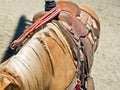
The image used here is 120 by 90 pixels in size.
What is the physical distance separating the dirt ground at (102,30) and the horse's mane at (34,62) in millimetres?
3266

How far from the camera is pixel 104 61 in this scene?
642 centimetres

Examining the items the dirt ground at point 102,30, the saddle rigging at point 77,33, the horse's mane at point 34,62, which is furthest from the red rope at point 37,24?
the dirt ground at point 102,30

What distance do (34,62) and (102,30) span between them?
213 inches

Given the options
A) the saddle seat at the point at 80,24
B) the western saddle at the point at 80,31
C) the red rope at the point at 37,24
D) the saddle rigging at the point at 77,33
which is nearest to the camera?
the red rope at the point at 37,24

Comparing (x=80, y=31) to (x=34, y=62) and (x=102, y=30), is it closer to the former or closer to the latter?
(x=34, y=62)

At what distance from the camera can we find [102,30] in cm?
761

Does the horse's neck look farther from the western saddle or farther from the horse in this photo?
the western saddle

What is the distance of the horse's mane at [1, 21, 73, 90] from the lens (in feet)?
7.11

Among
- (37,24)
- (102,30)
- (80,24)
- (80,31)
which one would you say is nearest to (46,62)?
(37,24)

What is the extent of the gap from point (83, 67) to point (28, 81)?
155 cm

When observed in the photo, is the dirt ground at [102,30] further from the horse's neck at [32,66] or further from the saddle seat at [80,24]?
the horse's neck at [32,66]

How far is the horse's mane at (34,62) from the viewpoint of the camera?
2.17 meters

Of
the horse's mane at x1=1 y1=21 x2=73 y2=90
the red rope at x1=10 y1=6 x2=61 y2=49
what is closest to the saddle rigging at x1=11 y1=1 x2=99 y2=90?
the red rope at x1=10 y1=6 x2=61 y2=49

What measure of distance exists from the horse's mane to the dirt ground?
3.27m
